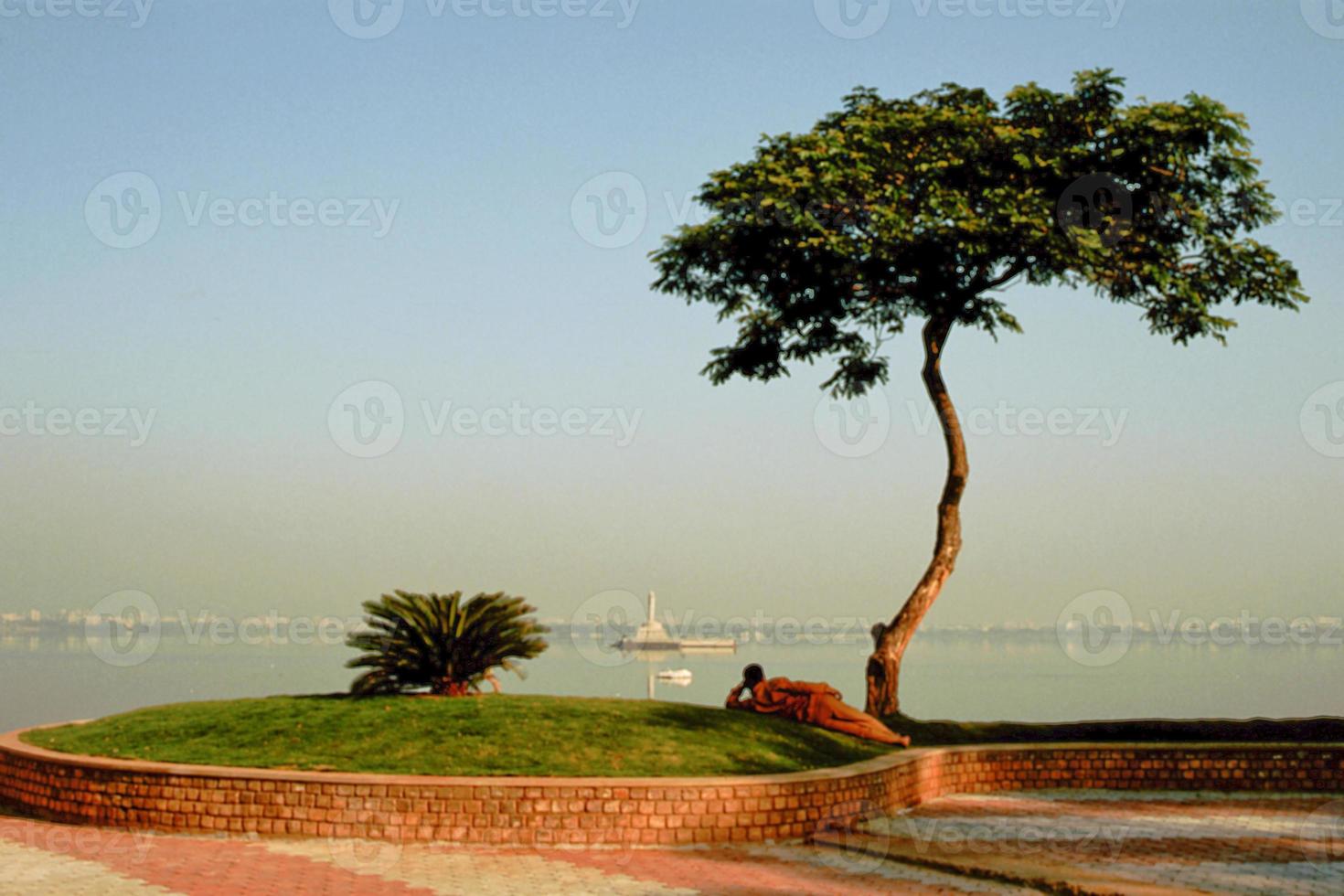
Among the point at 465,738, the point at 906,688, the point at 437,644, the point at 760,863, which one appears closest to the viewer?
the point at 760,863

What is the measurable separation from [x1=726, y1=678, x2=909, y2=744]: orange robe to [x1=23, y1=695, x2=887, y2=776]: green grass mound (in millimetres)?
443

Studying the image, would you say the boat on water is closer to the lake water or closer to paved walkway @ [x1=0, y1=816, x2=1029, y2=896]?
the lake water

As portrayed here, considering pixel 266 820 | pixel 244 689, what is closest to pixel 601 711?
pixel 266 820

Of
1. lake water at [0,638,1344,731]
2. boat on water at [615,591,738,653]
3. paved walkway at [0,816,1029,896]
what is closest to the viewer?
paved walkway at [0,816,1029,896]

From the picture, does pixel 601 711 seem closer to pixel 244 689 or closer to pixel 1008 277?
pixel 1008 277

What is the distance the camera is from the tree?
20.7 meters

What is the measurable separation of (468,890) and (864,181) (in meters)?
13.5

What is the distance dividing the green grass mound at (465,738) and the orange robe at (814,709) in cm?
44

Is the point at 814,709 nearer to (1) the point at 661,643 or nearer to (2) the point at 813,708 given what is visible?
(2) the point at 813,708

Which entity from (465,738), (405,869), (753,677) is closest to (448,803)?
(405,869)

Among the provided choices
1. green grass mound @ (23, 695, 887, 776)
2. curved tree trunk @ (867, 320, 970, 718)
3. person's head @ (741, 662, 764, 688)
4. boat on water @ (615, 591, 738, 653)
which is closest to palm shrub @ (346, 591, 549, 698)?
green grass mound @ (23, 695, 887, 776)

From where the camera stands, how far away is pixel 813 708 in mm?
17844

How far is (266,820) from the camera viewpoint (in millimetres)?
13062

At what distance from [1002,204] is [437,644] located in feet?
34.3
